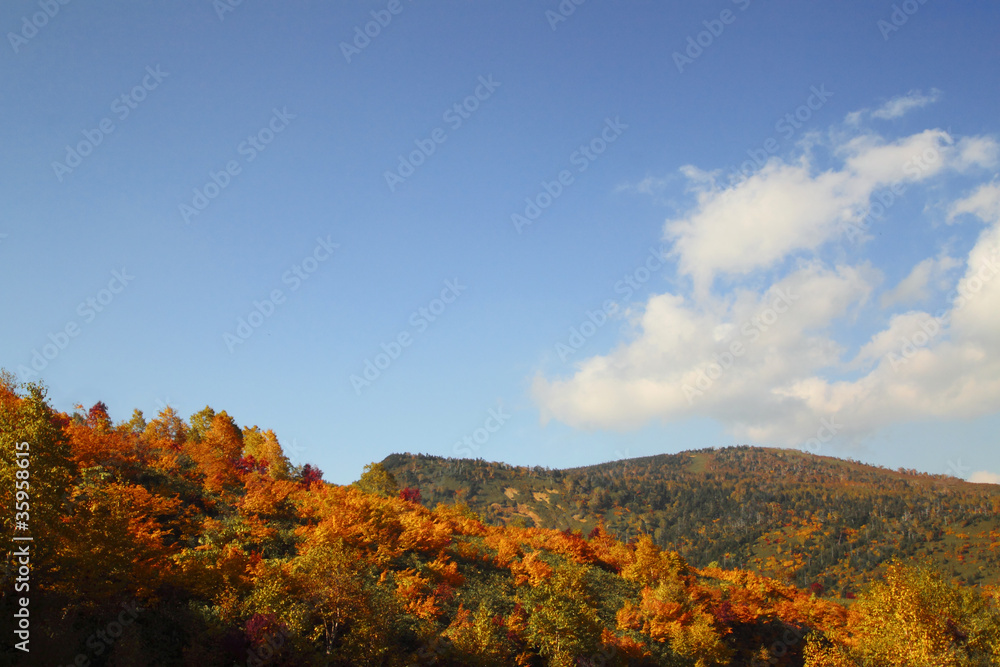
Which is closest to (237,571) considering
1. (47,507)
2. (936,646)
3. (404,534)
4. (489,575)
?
(47,507)

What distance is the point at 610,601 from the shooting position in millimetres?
54844

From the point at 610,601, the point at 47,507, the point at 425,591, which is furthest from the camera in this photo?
the point at 610,601

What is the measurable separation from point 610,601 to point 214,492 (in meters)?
40.5

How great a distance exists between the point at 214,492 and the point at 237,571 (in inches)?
1021

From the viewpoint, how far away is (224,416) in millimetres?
83125

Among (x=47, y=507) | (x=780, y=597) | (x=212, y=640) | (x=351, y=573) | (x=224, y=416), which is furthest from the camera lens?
(x=224, y=416)

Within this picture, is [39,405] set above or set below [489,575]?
above

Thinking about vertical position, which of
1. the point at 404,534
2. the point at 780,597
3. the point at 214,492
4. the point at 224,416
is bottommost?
the point at 780,597

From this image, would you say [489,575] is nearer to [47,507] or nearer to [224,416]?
[47,507]

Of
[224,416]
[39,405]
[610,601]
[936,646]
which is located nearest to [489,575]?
[610,601]

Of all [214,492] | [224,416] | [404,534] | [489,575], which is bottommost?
[489,575]

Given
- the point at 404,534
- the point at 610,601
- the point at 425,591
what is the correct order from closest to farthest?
the point at 425,591 < the point at 404,534 < the point at 610,601

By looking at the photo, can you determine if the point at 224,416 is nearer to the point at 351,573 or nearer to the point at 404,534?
the point at 404,534

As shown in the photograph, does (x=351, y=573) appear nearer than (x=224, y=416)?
Yes
